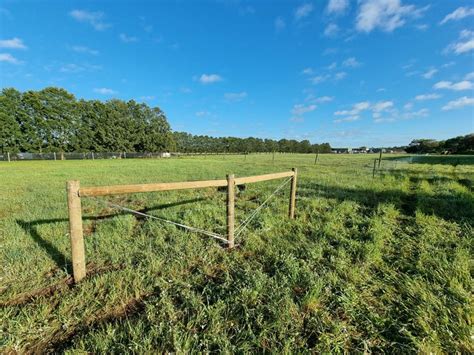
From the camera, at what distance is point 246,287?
2.47 meters

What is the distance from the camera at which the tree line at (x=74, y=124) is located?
133 feet

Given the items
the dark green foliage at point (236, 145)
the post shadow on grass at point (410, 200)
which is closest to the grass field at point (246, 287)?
the post shadow on grass at point (410, 200)

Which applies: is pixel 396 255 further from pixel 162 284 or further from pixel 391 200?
pixel 391 200

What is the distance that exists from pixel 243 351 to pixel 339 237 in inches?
114

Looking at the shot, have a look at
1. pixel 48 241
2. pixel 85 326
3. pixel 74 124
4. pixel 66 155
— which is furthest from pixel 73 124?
pixel 85 326

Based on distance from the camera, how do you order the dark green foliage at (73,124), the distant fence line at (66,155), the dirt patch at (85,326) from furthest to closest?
the dark green foliage at (73,124), the distant fence line at (66,155), the dirt patch at (85,326)

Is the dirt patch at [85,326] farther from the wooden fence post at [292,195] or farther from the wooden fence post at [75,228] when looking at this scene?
the wooden fence post at [292,195]

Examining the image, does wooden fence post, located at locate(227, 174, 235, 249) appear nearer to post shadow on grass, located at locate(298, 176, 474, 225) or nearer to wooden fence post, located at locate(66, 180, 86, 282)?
wooden fence post, located at locate(66, 180, 86, 282)

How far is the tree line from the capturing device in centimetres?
4050

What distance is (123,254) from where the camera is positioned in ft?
11.1

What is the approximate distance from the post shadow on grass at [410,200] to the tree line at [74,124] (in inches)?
2136

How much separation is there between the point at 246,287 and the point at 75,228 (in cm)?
222

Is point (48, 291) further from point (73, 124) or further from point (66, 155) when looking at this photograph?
point (73, 124)

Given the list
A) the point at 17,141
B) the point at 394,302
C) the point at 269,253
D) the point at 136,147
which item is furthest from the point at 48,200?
the point at 136,147
